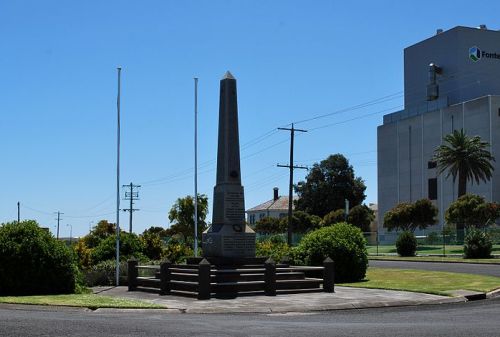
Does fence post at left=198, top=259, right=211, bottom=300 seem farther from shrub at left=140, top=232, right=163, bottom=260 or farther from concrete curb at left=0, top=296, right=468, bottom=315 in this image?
shrub at left=140, top=232, right=163, bottom=260

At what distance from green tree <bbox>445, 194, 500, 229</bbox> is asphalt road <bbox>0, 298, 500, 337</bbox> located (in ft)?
172

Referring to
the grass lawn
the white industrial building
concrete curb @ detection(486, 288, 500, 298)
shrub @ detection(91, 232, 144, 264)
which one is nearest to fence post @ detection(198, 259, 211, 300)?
concrete curb @ detection(486, 288, 500, 298)

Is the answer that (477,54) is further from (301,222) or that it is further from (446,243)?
(301,222)

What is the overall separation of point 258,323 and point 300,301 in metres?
5.39

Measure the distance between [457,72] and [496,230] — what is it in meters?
35.9

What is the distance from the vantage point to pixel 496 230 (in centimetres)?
6038

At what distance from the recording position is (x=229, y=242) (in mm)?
22578

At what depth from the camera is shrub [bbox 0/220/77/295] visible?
20.2m

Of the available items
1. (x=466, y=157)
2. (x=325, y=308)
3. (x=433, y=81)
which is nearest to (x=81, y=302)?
(x=325, y=308)

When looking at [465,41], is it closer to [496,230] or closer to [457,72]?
[457,72]

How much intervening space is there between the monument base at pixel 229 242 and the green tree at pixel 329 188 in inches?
3913

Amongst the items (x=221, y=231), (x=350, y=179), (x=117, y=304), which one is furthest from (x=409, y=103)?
(x=117, y=304)

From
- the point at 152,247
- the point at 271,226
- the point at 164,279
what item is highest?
the point at 271,226


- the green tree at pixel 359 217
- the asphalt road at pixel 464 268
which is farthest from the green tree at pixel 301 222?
the asphalt road at pixel 464 268
